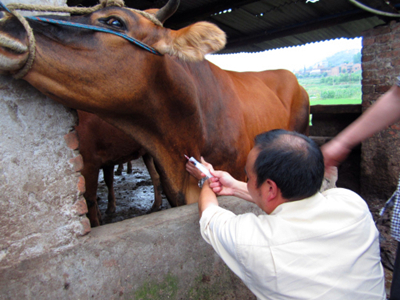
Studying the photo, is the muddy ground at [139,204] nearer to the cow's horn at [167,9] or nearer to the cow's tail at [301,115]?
the cow's tail at [301,115]

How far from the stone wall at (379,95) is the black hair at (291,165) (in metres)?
3.21

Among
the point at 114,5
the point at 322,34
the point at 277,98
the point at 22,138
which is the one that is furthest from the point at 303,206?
the point at 322,34

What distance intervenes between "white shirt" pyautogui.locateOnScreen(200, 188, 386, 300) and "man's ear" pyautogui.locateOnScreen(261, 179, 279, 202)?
5 centimetres

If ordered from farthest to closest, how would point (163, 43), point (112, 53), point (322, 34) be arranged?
point (322, 34), point (163, 43), point (112, 53)

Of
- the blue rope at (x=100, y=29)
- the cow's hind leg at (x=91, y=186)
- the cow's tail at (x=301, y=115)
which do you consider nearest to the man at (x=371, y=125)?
the blue rope at (x=100, y=29)

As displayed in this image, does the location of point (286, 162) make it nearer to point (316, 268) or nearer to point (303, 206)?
point (303, 206)

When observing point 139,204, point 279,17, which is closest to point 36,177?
point 139,204

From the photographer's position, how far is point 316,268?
946 mm

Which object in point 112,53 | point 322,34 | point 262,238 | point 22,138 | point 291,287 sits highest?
point 322,34

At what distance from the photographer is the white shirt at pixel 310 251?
0.94 metres

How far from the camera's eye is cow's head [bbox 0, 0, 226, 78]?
47.1 inches

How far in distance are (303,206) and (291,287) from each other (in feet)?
0.84

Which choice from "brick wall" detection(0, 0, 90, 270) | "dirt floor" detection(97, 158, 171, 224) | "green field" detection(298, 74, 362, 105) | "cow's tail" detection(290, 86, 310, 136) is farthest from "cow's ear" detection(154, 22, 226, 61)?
"green field" detection(298, 74, 362, 105)

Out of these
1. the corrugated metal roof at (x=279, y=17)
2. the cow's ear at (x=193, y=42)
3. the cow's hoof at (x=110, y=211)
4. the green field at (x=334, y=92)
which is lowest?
the cow's hoof at (x=110, y=211)
